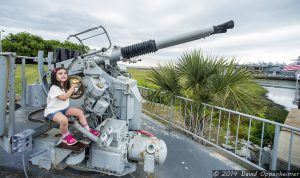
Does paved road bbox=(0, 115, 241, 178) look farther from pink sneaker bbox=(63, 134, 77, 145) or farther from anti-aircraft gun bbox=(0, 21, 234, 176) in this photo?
pink sneaker bbox=(63, 134, 77, 145)

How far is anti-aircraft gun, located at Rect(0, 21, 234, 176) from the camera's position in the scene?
8.54 feet

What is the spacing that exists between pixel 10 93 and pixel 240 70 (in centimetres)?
363

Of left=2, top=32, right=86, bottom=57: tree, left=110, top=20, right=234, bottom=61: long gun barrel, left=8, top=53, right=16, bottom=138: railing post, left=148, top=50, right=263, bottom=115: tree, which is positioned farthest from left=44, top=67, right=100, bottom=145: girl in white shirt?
left=2, top=32, right=86, bottom=57: tree

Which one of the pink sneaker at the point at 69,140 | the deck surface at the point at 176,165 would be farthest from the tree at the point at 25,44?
the pink sneaker at the point at 69,140

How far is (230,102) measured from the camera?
4.05 meters

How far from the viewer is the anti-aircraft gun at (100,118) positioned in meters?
2.60

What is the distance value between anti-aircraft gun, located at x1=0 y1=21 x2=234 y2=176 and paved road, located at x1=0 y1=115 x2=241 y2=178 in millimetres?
354

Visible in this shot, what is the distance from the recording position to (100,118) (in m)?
3.56

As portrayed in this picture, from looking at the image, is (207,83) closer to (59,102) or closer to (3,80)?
(59,102)

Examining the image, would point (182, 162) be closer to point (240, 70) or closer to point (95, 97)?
point (95, 97)

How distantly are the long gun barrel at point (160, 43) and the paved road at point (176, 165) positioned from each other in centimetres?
182

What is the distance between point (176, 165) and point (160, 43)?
1.98 meters

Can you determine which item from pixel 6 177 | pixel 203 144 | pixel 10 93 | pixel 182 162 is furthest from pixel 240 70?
pixel 6 177

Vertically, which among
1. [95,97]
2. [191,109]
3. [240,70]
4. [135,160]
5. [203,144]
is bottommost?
[203,144]
